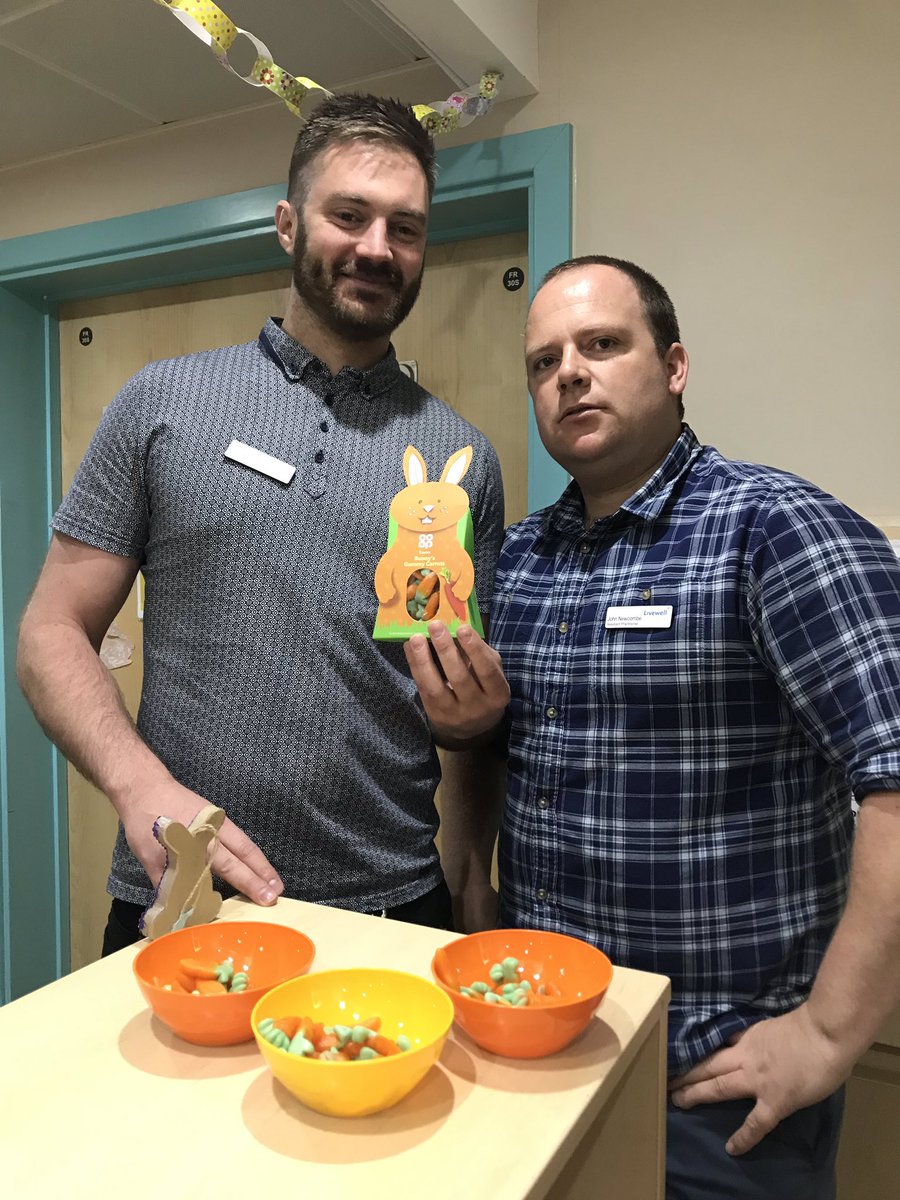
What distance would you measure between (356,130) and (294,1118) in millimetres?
1243

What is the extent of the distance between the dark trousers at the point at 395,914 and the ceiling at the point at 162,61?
1.47 meters

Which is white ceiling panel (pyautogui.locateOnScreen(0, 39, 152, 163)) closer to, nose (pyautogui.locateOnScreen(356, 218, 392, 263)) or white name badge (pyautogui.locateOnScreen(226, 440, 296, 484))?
nose (pyautogui.locateOnScreen(356, 218, 392, 263))

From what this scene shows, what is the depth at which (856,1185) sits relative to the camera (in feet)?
4.83

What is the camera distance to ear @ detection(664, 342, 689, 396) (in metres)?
1.17

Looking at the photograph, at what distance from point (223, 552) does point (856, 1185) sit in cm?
147

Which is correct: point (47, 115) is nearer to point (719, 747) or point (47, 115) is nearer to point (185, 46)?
point (185, 46)

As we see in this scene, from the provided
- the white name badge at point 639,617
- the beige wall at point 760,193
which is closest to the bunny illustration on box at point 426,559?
the white name badge at point 639,617

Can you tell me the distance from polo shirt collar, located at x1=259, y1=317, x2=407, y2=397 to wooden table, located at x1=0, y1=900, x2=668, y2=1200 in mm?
845

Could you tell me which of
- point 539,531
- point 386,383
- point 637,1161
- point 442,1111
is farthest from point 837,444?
point 442,1111

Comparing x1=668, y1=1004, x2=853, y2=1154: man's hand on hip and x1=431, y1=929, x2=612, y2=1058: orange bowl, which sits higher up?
x1=431, y1=929, x2=612, y2=1058: orange bowl

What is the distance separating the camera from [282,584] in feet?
3.93

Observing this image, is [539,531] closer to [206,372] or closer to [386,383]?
[386,383]

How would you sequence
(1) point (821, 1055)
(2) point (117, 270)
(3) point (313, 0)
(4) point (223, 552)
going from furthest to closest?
(2) point (117, 270)
(3) point (313, 0)
(4) point (223, 552)
(1) point (821, 1055)

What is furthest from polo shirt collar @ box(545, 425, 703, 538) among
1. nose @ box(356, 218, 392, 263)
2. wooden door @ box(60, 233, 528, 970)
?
wooden door @ box(60, 233, 528, 970)
